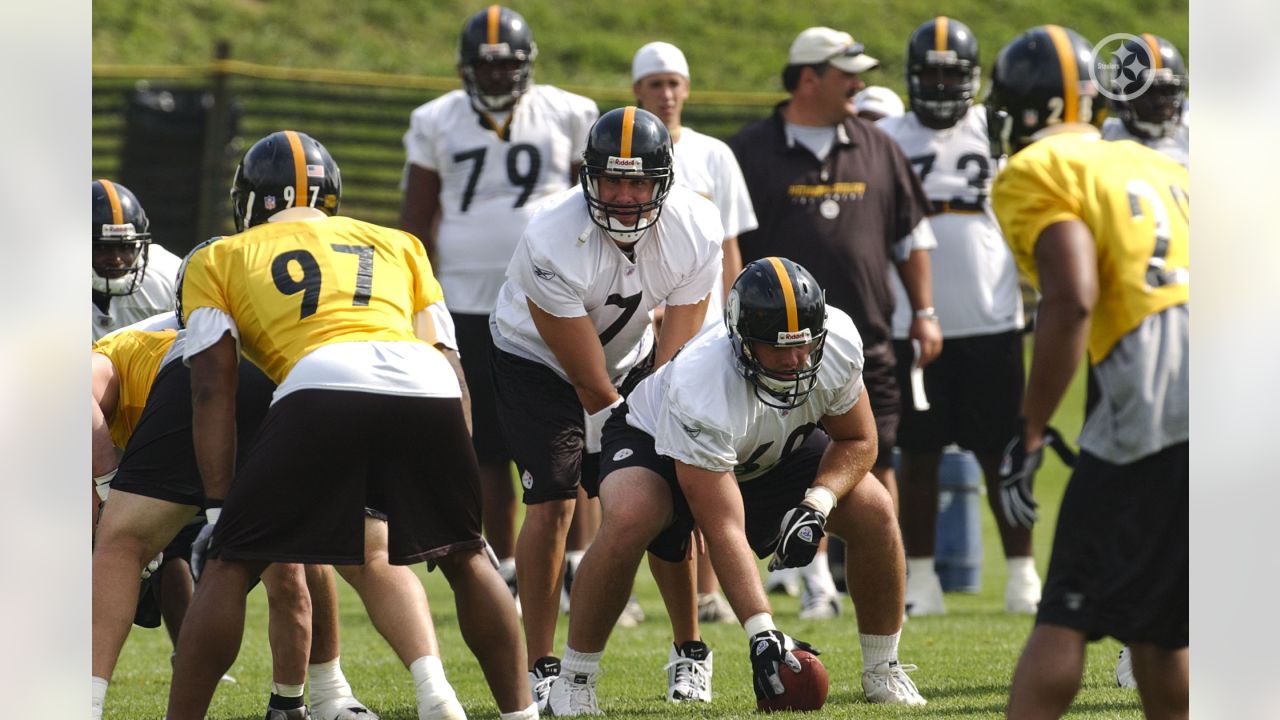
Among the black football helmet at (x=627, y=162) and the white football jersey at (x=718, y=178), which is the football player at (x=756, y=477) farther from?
the white football jersey at (x=718, y=178)

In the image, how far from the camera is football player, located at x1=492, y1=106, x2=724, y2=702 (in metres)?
4.89

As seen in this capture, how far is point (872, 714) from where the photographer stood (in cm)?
444

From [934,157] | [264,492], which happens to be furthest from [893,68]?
[264,492]

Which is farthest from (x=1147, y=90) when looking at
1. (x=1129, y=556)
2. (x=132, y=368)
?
(x=132, y=368)

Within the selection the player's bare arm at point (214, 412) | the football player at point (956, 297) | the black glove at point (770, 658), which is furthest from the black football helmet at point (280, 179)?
the football player at point (956, 297)

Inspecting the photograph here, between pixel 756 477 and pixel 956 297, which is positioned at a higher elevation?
pixel 956 297

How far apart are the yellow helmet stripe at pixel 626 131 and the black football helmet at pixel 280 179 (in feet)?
2.84

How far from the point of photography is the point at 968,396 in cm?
707

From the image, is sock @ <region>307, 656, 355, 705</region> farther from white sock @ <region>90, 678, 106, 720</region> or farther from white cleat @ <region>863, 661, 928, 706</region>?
white cleat @ <region>863, 661, 928, 706</region>

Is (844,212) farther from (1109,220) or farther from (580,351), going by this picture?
(1109,220)

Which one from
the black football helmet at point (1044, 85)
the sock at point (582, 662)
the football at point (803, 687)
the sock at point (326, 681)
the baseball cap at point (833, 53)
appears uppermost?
the baseball cap at point (833, 53)

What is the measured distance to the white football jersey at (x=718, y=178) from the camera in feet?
20.6

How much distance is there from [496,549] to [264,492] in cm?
296

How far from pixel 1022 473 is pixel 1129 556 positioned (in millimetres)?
263
